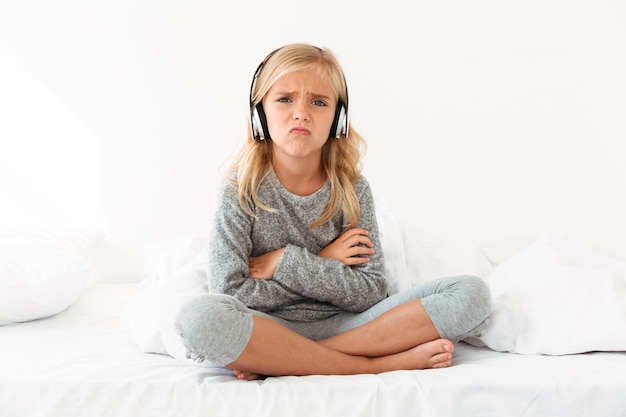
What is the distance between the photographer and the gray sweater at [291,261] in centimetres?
121

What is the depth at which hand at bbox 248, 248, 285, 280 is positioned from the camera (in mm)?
1227

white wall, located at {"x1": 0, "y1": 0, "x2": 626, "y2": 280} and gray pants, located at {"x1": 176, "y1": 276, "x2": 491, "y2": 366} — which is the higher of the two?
white wall, located at {"x1": 0, "y1": 0, "x2": 626, "y2": 280}

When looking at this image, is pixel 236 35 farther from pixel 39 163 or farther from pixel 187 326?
pixel 187 326

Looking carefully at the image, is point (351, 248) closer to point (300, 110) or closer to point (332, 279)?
point (332, 279)

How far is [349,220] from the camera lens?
1.31 metres

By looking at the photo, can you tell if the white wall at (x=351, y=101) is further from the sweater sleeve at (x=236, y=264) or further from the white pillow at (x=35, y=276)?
the sweater sleeve at (x=236, y=264)

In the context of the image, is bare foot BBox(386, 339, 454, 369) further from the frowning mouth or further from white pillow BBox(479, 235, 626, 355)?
the frowning mouth

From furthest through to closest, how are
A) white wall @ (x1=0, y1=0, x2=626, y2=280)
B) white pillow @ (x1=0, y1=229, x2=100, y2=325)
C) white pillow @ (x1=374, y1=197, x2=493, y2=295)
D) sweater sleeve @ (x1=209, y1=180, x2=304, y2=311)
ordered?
1. white wall @ (x1=0, y1=0, x2=626, y2=280)
2. white pillow @ (x1=374, y1=197, x2=493, y2=295)
3. white pillow @ (x1=0, y1=229, x2=100, y2=325)
4. sweater sleeve @ (x1=209, y1=180, x2=304, y2=311)

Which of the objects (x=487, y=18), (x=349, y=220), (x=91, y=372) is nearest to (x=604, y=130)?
(x=487, y=18)

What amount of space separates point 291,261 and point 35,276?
1.96 ft

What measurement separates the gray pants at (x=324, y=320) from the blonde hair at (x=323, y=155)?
0.64 feet

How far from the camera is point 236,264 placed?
1.20m

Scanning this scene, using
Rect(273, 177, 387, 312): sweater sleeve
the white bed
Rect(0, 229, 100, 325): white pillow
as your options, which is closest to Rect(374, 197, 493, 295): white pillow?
Rect(273, 177, 387, 312): sweater sleeve

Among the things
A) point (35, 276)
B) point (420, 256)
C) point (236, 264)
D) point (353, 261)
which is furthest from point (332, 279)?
point (35, 276)
